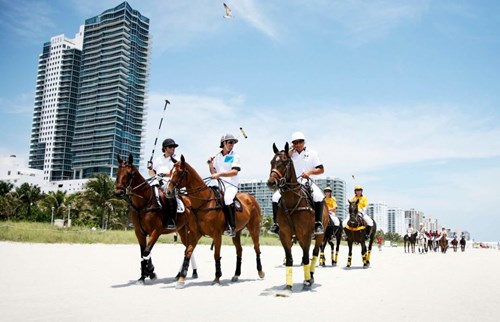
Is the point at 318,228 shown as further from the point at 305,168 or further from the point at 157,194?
the point at 157,194

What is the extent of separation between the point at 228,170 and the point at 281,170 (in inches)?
94.9

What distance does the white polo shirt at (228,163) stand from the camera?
35.9ft

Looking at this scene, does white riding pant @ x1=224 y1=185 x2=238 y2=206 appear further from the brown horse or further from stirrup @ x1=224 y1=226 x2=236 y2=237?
stirrup @ x1=224 y1=226 x2=236 y2=237

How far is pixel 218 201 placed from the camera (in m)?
10.6

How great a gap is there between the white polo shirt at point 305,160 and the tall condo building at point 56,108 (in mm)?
181584

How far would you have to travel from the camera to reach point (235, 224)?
10.8 meters

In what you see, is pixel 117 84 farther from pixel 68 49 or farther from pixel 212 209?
pixel 212 209

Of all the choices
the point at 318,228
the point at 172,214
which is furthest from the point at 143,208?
the point at 318,228

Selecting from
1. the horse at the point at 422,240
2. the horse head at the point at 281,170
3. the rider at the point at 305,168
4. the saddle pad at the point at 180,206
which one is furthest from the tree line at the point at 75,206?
the horse head at the point at 281,170

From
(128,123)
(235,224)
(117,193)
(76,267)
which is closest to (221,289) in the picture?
(235,224)

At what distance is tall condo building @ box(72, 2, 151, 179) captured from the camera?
167 metres

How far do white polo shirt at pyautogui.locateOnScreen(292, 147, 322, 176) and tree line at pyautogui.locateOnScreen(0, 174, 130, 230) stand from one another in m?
54.8

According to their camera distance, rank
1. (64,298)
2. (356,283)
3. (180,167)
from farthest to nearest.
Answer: (356,283)
(180,167)
(64,298)

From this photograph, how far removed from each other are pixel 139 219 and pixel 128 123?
171440mm
